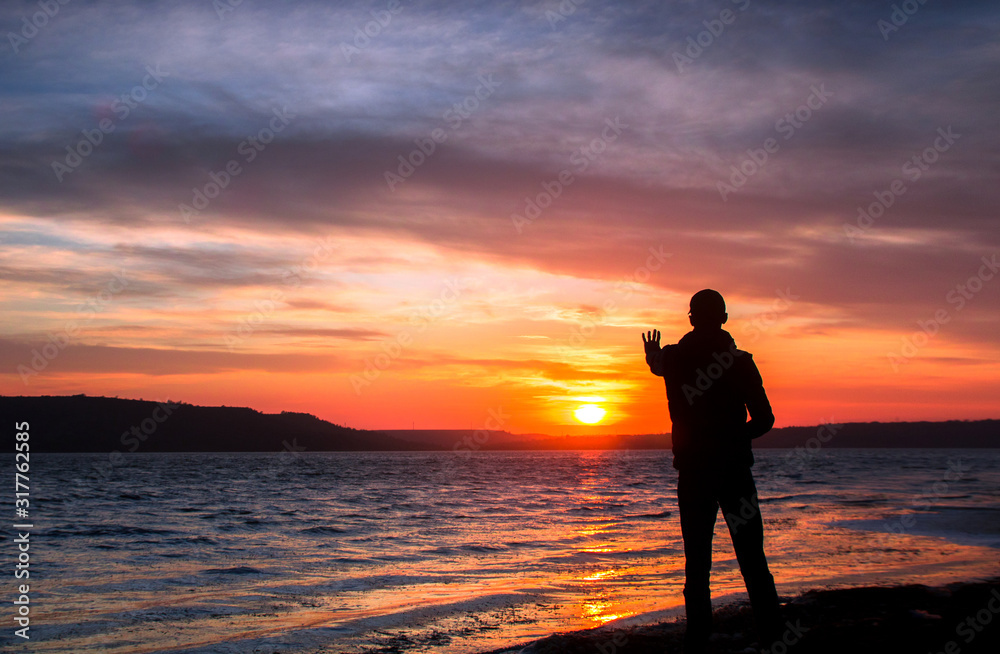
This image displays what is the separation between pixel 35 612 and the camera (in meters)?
9.41

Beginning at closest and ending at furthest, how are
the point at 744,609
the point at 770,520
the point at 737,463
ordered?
the point at 737,463, the point at 744,609, the point at 770,520

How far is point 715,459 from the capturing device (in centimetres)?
464

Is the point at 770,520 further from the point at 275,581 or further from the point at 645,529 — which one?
the point at 275,581

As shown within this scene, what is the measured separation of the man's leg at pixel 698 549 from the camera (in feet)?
15.3

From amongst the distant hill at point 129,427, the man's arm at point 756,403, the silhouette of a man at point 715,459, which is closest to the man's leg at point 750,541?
the silhouette of a man at point 715,459

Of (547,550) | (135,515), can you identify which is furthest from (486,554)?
(135,515)

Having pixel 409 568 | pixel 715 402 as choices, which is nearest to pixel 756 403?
pixel 715 402

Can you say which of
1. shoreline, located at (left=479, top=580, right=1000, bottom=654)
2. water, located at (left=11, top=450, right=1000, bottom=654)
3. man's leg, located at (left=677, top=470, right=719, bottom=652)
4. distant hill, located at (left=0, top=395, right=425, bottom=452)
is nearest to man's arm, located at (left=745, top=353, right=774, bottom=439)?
man's leg, located at (left=677, top=470, right=719, bottom=652)

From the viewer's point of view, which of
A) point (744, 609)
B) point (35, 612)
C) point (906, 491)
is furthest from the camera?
point (906, 491)

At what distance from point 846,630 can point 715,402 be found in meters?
3.26

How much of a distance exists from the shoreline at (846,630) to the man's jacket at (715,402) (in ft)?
4.37

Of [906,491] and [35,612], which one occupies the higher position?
[35,612]

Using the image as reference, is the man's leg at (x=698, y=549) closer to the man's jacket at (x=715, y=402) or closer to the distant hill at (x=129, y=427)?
the man's jacket at (x=715, y=402)

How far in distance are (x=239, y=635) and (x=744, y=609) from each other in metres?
5.80
